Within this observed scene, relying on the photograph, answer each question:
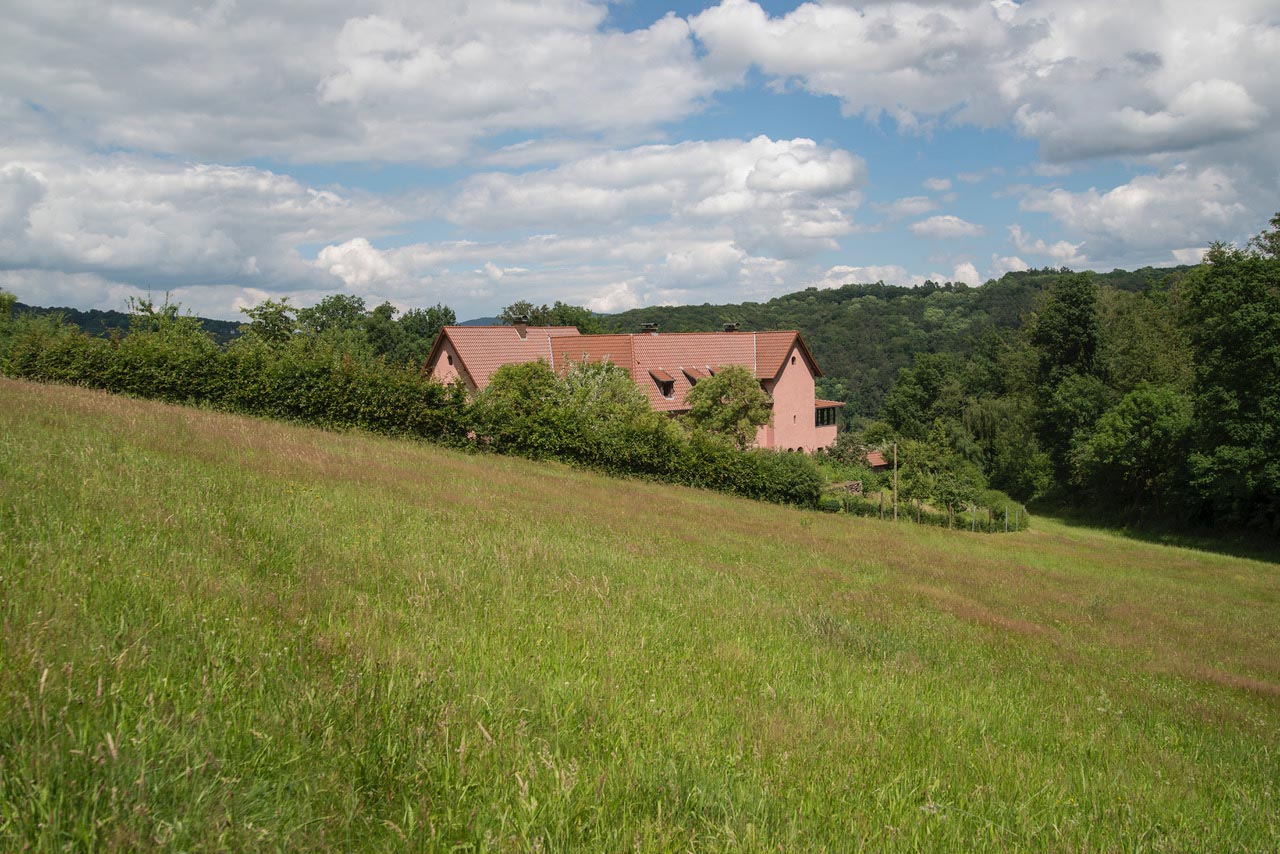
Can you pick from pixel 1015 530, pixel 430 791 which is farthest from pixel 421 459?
pixel 1015 530

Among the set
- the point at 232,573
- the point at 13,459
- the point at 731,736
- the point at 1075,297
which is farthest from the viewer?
the point at 1075,297

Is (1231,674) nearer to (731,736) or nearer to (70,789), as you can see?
(731,736)

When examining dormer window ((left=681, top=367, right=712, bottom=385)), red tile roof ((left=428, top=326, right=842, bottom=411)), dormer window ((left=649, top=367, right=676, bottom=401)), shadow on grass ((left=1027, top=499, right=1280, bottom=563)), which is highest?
red tile roof ((left=428, top=326, right=842, bottom=411))

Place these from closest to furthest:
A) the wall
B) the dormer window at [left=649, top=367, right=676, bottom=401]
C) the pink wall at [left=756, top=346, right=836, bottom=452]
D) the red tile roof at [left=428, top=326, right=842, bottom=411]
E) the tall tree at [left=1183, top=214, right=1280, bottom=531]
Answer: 1. the tall tree at [left=1183, top=214, right=1280, bottom=531]
2. the red tile roof at [left=428, top=326, right=842, bottom=411]
3. the dormer window at [left=649, top=367, right=676, bottom=401]
4. the pink wall at [left=756, top=346, right=836, bottom=452]
5. the wall

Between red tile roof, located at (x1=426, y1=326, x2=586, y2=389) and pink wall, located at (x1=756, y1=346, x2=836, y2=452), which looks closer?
red tile roof, located at (x1=426, y1=326, x2=586, y2=389)

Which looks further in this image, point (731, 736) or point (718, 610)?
point (718, 610)

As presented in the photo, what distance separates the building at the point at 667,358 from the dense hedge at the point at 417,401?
34.0ft

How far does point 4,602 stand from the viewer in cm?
410

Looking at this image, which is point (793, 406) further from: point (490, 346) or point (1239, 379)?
point (1239, 379)

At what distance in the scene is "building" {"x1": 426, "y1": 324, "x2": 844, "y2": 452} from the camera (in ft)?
167

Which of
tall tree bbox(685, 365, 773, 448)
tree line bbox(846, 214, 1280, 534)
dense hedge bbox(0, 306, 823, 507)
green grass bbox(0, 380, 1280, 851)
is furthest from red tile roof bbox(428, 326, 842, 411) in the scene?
green grass bbox(0, 380, 1280, 851)

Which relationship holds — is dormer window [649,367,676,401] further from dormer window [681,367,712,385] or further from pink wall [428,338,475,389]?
pink wall [428,338,475,389]

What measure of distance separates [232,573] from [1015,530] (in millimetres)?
50677

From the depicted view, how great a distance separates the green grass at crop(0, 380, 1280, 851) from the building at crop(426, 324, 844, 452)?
3638 cm
